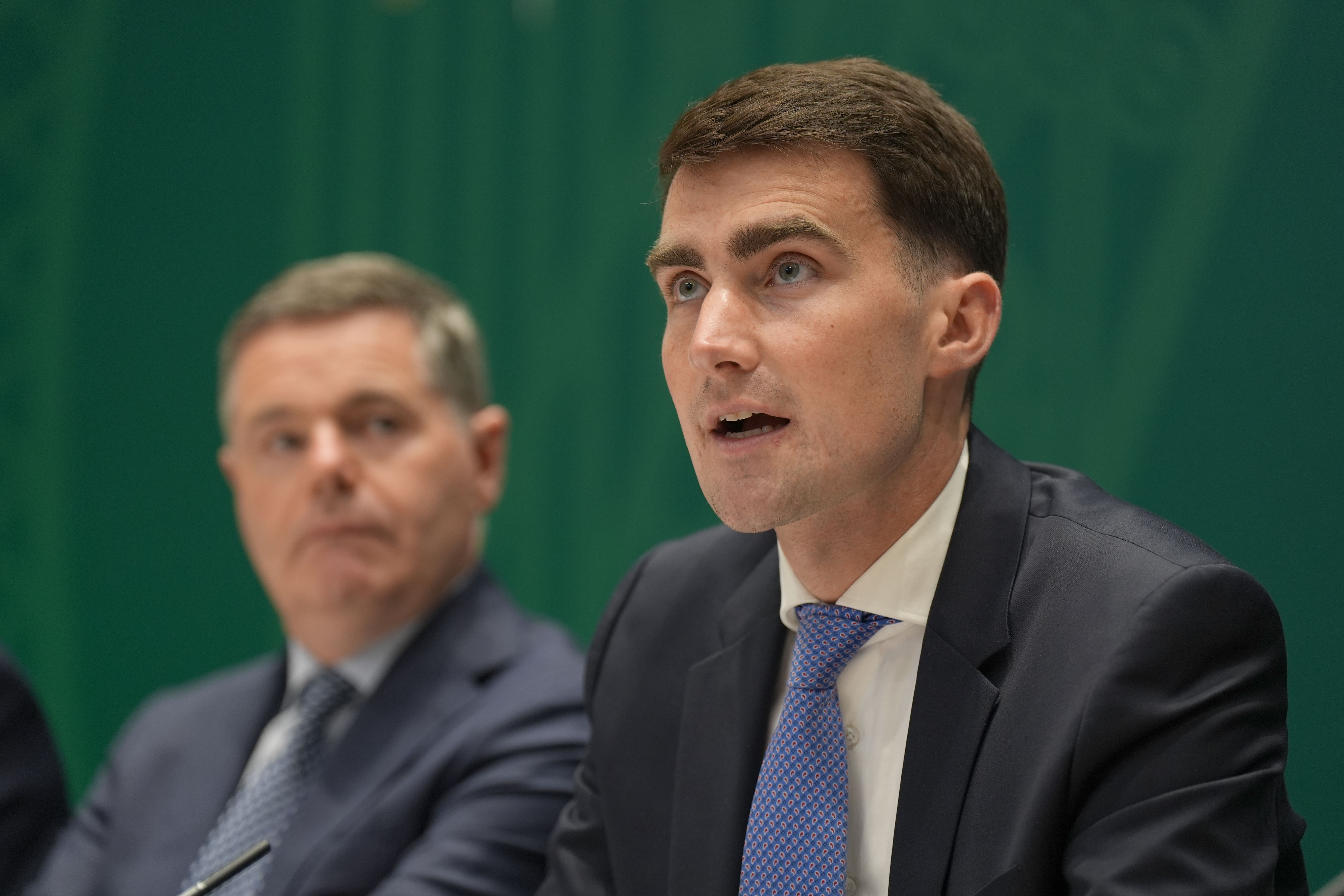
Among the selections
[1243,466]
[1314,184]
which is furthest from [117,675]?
[1314,184]

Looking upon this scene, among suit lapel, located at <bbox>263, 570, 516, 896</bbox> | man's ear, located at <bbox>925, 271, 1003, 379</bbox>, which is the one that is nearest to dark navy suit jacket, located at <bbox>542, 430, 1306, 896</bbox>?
man's ear, located at <bbox>925, 271, 1003, 379</bbox>

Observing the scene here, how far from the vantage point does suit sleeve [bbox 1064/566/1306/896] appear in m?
1.19

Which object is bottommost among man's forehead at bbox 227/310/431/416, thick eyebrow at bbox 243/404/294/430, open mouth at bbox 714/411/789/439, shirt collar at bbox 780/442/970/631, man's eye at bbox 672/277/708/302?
shirt collar at bbox 780/442/970/631

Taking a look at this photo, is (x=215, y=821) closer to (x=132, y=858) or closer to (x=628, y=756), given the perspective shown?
(x=132, y=858)

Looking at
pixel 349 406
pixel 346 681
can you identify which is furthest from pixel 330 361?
pixel 346 681

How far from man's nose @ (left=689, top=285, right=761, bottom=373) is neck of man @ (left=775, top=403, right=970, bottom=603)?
7.9 inches

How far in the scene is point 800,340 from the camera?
1391 millimetres

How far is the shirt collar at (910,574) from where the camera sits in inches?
58.3

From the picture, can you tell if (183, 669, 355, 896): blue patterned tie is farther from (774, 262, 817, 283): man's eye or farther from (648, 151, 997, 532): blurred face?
(774, 262, 817, 283): man's eye

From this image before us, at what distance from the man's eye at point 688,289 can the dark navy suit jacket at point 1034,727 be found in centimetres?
35

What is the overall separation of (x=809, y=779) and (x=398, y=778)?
84cm

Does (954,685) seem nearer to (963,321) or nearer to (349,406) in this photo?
(963,321)

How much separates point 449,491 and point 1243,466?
134 cm

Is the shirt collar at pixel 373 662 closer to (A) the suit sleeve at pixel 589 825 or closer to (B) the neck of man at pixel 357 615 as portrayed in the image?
(B) the neck of man at pixel 357 615
